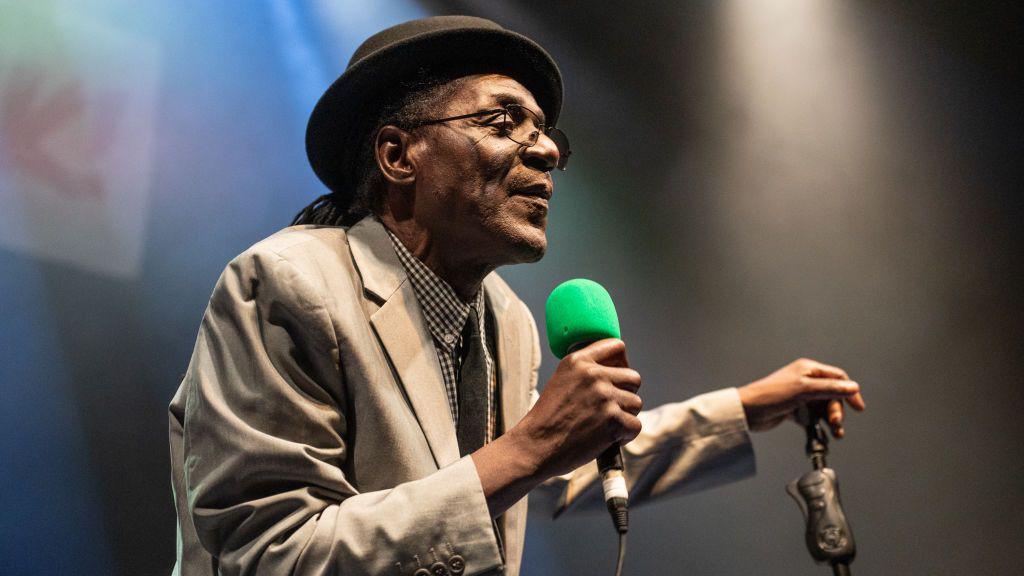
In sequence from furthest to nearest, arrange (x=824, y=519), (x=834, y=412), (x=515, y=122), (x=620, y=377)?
(x=834, y=412) < (x=515, y=122) < (x=824, y=519) < (x=620, y=377)

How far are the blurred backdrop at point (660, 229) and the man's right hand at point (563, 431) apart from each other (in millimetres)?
919

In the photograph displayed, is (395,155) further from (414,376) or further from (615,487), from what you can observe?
(615,487)

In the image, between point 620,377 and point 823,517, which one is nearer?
point 620,377

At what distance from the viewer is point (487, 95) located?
1.88 m

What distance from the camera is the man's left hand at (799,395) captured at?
7.00 ft

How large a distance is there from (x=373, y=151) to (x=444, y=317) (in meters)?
0.48

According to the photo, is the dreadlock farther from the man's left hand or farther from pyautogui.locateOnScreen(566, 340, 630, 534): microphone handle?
the man's left hand

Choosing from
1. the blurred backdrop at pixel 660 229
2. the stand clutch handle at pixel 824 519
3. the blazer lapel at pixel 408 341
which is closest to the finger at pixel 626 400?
the blazer lapel at pixel 408 341

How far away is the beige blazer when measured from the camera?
1265 mm

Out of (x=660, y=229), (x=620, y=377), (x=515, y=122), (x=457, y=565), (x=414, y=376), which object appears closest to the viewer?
(x=457, y=565)

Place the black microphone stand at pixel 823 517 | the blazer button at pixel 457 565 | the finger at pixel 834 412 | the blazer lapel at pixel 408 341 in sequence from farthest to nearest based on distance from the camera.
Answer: the finger at pixel 834 412
the black microphone stand at pixel 823 517
the blazer lapel at pixel 408 341
the blazer button at pixel 457 565

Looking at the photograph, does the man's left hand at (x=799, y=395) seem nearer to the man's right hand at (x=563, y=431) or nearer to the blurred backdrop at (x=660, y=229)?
the blurred backdrop at (x=660, y=229)

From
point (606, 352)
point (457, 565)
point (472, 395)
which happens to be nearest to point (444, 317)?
point (472, 395)

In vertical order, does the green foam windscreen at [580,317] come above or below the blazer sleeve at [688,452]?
above
